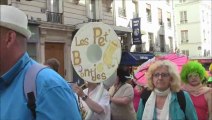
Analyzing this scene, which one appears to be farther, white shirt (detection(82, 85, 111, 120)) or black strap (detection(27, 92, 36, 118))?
white shirt (detection(82, 85, 111, 120))

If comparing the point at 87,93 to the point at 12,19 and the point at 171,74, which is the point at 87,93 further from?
the point at 12,19

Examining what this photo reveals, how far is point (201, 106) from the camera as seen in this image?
5.20 meters

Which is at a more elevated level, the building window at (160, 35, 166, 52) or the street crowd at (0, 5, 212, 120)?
the building window at (160, 35, 166, 52)

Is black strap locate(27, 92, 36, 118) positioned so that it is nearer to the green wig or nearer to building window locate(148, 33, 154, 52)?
the green wig

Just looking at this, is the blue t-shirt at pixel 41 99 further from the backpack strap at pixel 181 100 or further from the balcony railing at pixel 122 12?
the balcony railing at pixel 122 12

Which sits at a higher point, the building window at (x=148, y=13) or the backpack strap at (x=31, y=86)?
the building window at (x=148, y=13)

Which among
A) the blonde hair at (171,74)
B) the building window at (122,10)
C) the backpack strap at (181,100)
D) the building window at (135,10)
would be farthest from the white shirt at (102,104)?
the building window at (135,10)

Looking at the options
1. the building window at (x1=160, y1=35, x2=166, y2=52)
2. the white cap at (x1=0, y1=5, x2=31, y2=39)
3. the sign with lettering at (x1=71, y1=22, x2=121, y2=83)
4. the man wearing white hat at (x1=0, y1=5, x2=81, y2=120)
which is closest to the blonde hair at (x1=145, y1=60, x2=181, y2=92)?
the sign with lettering at (x1=71, y1=22, x2=121, y2=83)

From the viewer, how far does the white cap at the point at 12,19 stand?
201cm

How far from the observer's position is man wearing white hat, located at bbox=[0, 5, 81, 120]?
6.21ft

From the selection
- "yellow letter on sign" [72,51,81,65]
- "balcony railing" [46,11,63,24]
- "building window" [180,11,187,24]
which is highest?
"building window" [180,11,187,24]

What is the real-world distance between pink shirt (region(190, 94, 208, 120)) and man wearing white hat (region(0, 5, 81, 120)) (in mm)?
3476

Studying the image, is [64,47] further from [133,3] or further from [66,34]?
[133,3]

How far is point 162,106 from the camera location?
169 inches
